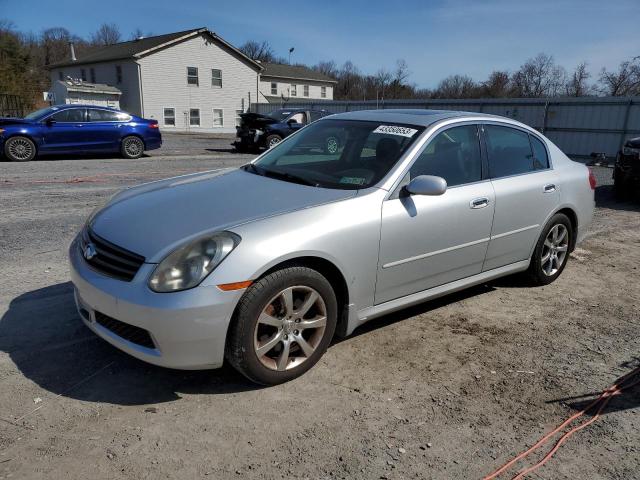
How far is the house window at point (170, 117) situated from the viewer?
1452 inches

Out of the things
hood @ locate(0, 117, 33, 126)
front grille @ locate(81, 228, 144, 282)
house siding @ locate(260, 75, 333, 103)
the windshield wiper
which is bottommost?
front grille @ locate(81, 228, 144, 282)

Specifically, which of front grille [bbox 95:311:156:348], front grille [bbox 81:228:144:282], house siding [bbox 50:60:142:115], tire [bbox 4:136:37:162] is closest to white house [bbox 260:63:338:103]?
house siding [bbox 50:60:142:115]

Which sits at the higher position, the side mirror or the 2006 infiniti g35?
the side mirror

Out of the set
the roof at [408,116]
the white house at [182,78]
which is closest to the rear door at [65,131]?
the roof at [408,116]

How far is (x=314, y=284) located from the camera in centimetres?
311

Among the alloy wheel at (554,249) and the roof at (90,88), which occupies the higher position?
the roof at (90,88)

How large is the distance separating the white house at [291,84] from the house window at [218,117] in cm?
915

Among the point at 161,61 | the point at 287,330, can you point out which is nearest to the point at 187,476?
Result: the point at 287,330

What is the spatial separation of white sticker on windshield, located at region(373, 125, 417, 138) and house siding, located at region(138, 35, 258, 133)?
34924 millimetres

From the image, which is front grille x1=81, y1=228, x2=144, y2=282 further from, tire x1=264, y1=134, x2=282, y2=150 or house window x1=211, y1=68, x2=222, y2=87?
house window x1=211, y1=68, x2=222, y2=87

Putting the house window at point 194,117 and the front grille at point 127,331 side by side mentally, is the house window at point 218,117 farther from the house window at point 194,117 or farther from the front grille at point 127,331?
the front grille at point 127,331

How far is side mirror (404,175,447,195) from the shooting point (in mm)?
3508

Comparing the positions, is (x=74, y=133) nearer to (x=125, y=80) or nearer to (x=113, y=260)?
(x=113, y=260)

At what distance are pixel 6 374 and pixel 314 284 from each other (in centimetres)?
195
